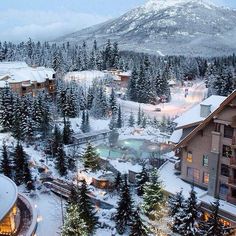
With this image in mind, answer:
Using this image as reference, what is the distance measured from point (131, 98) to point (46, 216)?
277 feet

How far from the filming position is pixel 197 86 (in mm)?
163875

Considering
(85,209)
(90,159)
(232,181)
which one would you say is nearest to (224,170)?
(232,181)

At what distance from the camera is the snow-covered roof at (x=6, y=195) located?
3192cm

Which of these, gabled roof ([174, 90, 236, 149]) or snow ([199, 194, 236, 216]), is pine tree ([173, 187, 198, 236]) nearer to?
snow ([199, 194, 236, 216])

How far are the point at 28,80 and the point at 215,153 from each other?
6175 cm

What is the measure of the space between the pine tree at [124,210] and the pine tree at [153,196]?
1678 millimetres

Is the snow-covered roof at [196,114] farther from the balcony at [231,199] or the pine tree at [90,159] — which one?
the pine tree at [90,159]

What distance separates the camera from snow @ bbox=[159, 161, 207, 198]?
3875cm

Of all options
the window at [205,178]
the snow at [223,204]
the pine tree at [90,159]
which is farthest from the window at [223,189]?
the pine tree at [90,159]

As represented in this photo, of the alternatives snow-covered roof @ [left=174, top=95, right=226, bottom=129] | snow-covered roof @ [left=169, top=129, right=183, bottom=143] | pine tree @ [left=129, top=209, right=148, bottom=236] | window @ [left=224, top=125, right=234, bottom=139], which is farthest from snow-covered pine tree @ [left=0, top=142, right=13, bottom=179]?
window @ [left=224, top=125, right=234, bottom=139]

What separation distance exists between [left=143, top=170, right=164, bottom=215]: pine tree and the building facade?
597 cm

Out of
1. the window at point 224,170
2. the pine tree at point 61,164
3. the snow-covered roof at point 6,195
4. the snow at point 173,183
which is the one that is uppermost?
the window at point 224,170

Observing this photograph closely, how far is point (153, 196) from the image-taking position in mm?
35625

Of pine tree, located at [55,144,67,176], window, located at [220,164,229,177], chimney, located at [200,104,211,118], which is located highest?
chimney, located at [200,104,211,118]
